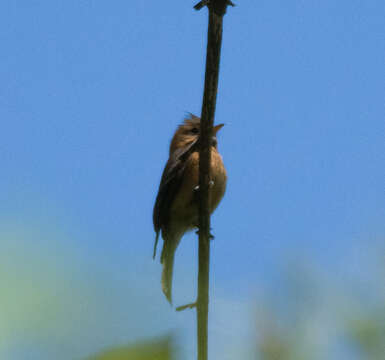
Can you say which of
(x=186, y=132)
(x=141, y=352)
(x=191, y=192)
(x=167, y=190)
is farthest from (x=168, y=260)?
(x=141, y=352)

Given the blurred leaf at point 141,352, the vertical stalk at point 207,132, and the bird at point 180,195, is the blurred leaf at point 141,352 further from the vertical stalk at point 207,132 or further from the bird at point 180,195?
the bird at point 180,195

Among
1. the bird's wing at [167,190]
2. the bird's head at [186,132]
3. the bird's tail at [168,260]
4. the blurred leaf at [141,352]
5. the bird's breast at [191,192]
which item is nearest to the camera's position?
the blurred leaf at [141,352]

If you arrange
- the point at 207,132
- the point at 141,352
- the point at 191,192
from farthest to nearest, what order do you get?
the point at 191,192 → the point at 207,132 → the point at 141,352

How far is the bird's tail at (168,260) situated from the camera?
4339 millimetres

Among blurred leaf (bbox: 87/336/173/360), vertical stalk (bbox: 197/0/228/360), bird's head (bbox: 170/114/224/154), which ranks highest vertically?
bird's head (bbox: 170/114/224/154)

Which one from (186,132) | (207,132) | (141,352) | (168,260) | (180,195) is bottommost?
(141,352)

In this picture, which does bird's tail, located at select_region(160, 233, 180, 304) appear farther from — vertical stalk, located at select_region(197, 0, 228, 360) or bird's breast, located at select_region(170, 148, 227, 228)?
vertical stalk, located at select_region(197, 0, 228, 360)

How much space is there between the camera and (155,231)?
6074 mm

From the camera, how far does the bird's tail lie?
4.34 meters

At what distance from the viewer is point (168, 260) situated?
16.4 ft

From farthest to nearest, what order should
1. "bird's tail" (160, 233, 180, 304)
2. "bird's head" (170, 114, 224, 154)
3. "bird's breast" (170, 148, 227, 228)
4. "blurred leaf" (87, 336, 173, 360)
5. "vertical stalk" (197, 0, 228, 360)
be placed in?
"bird's head" (170, 114, 224, 154) → "bird's breast" (170, 148, 227, 228) → "bird's tail" (160, 233, 180, 304) → "vertical stalk" (197, 0, 228, 360) → "blurred leaf" (87, 336, 173, 360)

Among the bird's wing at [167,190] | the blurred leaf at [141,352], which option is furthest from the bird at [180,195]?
the blurred leaf at [141,352]

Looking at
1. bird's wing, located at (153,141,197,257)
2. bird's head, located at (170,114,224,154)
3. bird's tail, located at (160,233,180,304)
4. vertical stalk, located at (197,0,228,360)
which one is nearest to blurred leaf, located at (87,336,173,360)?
vertical stalk, located at (197,0,228,360)

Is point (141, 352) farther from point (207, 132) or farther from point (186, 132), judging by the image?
point (186, 132)
